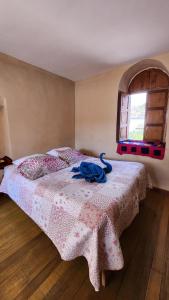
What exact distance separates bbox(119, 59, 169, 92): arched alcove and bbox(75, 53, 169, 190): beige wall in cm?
10

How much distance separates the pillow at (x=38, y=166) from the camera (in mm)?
1924

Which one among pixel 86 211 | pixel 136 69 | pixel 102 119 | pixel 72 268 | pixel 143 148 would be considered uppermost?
pixel 136 69

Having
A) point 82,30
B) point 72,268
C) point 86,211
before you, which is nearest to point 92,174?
point 86,211

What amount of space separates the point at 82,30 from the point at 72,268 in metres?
2.63

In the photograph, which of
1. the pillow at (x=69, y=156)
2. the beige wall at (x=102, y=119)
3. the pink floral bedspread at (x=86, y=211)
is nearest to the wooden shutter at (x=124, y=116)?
the beige wall at (x=102, y=119)

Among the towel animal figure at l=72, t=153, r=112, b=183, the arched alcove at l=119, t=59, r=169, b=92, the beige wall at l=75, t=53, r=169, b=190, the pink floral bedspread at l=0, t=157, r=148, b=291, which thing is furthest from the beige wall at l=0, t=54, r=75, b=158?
the towel animal figure at l=72, t=153, r=112, b=183

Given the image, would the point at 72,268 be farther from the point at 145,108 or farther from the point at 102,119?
the point at 145,108

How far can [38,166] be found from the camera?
6.59 feet

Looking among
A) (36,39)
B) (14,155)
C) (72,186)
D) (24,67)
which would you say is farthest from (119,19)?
(14,155)

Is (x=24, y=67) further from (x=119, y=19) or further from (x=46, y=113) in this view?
(x=119, y=19)

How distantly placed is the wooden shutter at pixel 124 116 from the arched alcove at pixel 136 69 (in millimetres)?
184

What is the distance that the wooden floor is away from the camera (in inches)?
43.5

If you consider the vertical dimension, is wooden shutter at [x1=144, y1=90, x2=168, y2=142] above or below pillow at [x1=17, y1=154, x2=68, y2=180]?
above

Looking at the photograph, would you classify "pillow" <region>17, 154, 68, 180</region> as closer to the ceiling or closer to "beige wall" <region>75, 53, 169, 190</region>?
"beige wall" <region>75, 53, 169, 190</region>
